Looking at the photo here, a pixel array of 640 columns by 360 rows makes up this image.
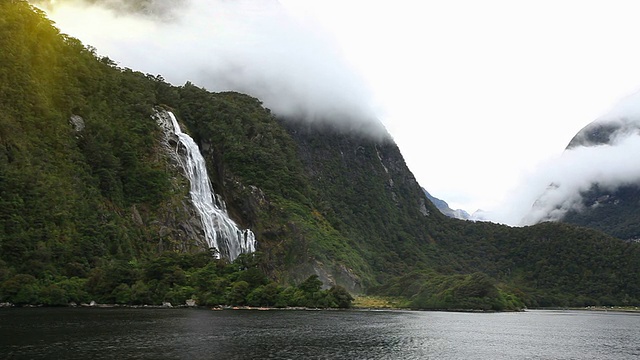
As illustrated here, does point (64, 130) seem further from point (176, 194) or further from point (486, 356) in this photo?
point (486, 356)

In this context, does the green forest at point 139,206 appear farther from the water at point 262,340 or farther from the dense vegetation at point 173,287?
the water at point 262,340

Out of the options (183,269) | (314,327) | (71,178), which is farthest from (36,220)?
(314,327)

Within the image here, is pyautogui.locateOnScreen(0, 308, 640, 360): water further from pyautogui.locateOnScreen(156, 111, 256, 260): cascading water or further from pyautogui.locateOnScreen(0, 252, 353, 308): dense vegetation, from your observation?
pyautogui.locateOnScreen(156, 111, 256, 260): cascading water

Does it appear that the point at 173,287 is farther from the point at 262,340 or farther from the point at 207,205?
the point at 262,340

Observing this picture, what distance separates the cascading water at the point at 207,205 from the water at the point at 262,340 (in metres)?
56.4

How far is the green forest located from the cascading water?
14.6 feet

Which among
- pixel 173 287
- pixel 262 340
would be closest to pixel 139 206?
pixel 173 287

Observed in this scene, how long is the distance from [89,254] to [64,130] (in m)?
33.4

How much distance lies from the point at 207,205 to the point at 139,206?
18.4 metres

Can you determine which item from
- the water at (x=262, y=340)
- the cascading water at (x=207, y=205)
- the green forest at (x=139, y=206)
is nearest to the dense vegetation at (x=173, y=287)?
the green forest at (x=139, y=206)

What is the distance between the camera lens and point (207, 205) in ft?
429

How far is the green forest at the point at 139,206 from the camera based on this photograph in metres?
87.9

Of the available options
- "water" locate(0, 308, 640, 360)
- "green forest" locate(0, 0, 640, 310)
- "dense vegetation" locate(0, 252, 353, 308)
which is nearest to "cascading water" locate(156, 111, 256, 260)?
"green forest" locate(0, 0, 640, 310)

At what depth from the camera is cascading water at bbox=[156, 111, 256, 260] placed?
124 meters
